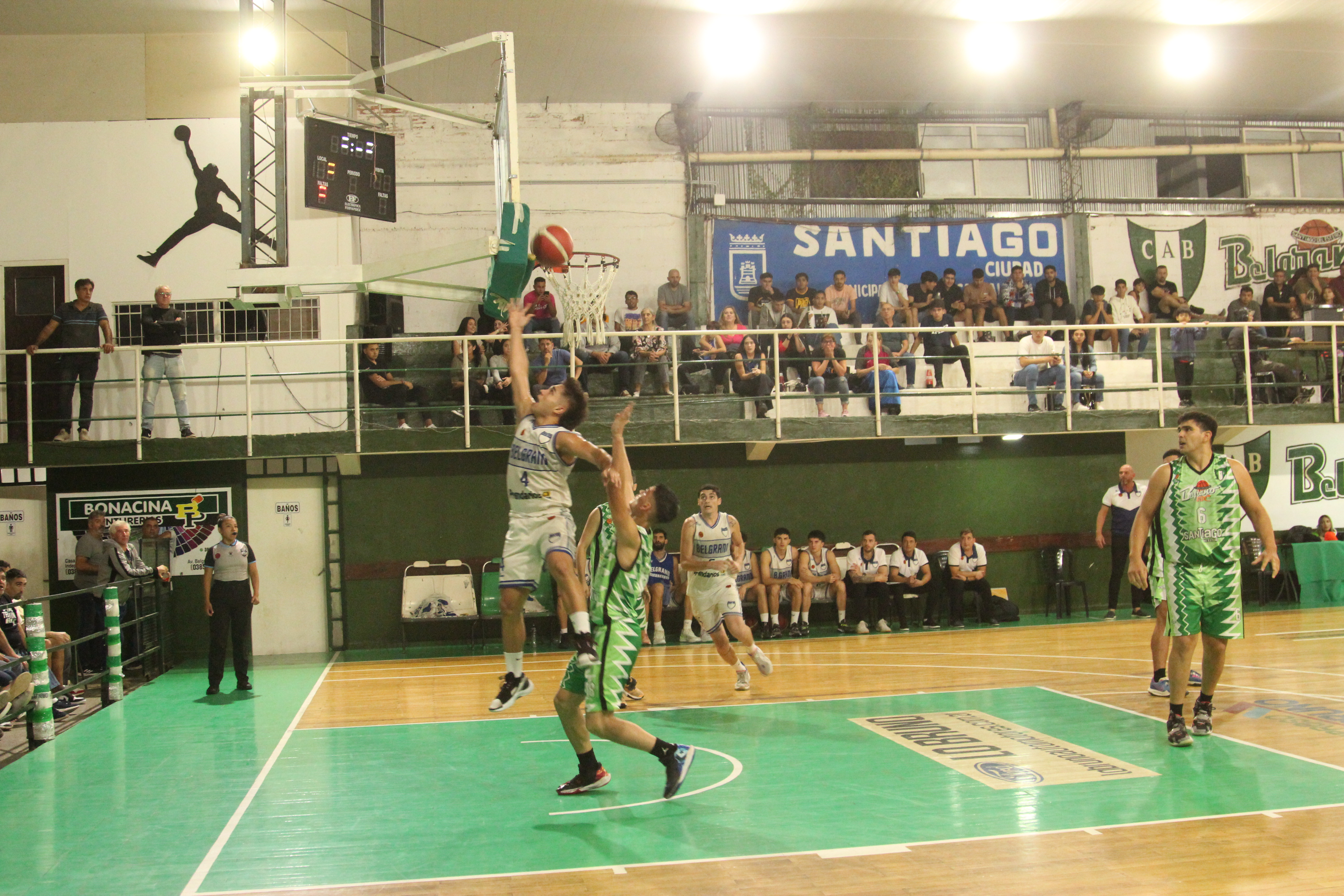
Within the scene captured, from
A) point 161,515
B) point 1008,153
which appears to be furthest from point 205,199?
point 1008,153

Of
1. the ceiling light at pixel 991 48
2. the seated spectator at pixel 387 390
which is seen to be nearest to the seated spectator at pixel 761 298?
the ceiling light at pixel 991 48

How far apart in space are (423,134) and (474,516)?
666 cm

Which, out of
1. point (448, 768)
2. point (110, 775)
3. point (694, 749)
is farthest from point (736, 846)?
point (110, 775)

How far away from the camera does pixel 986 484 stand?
15.8 meters

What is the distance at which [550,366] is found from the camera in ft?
45.0

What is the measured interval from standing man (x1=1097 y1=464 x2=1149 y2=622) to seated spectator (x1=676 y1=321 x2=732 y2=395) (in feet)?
17.2

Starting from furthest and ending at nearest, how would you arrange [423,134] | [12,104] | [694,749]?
[423,134]
[12,104]
[694,749]

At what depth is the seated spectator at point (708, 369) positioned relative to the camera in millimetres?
14477

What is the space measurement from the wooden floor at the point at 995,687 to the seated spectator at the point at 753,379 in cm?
319

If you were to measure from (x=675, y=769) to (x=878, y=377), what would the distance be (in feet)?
28.2

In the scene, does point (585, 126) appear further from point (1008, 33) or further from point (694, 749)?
point (694, 749)

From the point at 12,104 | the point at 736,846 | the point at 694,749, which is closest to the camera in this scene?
the point at 736,846

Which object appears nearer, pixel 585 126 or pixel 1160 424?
pixel 1160 424

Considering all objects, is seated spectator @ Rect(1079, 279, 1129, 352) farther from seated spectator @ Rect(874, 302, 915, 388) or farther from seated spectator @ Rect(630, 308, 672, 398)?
seated spectator @ Rect(630, 308, 672, 398)
